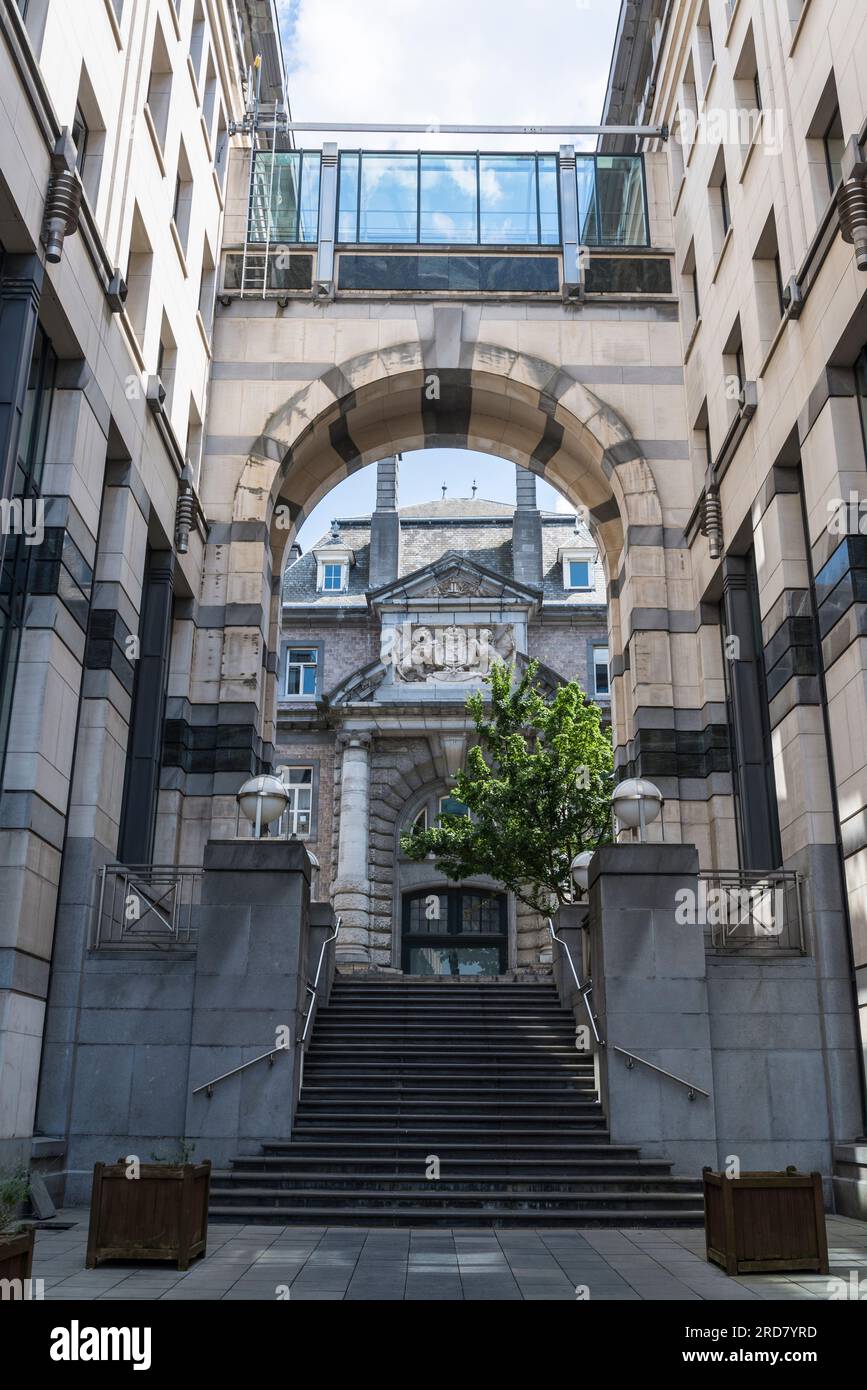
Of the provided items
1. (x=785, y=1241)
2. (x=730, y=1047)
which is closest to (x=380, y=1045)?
(x=730, y=1047)

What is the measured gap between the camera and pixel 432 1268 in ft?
36.4

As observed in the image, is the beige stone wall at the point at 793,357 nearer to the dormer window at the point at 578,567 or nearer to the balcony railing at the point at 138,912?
the balcony railing at the point at 138,912

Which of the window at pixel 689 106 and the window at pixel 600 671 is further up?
the window at pixel 689 106

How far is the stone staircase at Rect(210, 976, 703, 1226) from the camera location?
1425 cm

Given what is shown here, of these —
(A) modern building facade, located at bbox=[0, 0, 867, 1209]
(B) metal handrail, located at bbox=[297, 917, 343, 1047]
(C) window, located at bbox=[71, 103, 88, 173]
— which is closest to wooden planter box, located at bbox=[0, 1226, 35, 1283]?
(A) modern building facade, located at bbox=[0, 0, 867, 1209]

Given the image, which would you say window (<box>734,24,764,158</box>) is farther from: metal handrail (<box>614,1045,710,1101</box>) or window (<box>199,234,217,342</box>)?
metal handrail (<box>614,1045,710,1101</box>)

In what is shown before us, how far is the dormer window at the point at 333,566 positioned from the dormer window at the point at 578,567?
26.7ft

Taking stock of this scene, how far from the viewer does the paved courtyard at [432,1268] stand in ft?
32.7

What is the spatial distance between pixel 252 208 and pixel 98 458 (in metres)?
12.7

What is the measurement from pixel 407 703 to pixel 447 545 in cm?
1025

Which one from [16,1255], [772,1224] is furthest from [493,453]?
[16,1255]

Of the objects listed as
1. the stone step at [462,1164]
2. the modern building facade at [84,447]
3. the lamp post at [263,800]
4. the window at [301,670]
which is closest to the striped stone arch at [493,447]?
the modern building facade at [84,447]

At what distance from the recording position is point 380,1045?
1889cm
